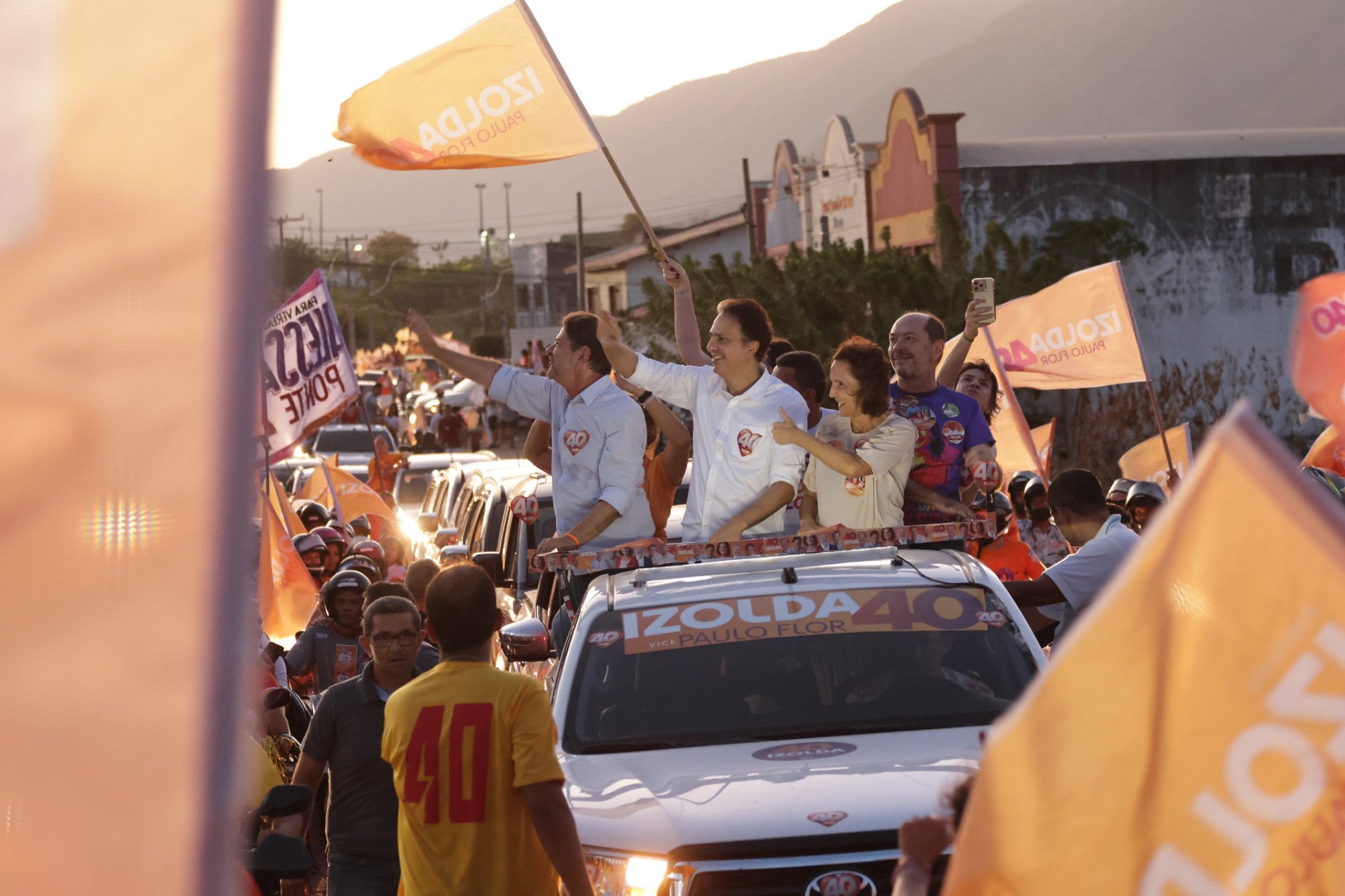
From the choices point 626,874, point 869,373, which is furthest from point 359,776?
point 869,373

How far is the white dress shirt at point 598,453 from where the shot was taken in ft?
24.6

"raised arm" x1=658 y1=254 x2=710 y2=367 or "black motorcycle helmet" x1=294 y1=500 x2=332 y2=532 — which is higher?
"raised arm" x1=658 y1=254 x2=710 y2=367

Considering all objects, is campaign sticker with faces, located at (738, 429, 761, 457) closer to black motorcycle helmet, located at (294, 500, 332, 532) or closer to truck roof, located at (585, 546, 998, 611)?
truck roof, located at (585, 546, 998, 611)

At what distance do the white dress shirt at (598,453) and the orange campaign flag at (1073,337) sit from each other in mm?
5529

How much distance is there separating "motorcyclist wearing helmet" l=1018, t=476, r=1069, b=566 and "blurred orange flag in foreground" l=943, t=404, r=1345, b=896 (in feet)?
31.7

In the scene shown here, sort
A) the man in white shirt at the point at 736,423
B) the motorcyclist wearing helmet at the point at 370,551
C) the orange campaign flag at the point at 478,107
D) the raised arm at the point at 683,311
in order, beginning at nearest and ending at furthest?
1. the man in white shirt at the point at 736,423
2. the raised arm at the point at 683,311
3. the orange campaign flag at the point at 478,107
4. the motorcyclist wearing helmet at the point at 370,551

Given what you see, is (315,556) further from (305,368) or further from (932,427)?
(932,427)

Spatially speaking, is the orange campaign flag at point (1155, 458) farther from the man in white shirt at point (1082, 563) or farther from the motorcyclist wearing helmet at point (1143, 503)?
the man in white shirt at point (1082, 563)

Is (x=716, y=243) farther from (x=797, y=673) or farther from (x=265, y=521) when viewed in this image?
(x=797, y=673)

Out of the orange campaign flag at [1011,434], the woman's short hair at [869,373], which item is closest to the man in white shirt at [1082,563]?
the woman's short hair at [869,373]

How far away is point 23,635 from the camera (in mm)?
1725

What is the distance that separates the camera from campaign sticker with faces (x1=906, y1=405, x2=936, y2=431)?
23.7ft

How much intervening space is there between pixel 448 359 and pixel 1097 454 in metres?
22.3

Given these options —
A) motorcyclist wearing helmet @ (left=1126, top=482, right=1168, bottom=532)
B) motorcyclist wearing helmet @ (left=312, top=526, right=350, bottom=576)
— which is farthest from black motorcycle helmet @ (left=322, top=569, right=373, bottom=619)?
motorcyclist wearing helmet @ (left=1126, top=482, right=1168, bottom=532)
